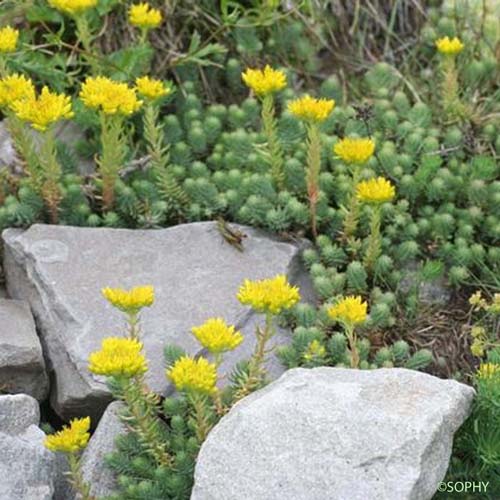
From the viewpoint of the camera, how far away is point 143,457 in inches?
129

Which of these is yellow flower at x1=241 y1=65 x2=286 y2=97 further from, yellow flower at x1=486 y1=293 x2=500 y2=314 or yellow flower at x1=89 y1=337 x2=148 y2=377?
yellow flower at x1=89 y1=337 x2=148 y2=377

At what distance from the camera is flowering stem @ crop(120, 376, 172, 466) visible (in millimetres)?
3172

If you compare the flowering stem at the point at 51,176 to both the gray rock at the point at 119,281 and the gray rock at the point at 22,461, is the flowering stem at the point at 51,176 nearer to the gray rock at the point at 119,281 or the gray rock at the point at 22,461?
the gray rock at the point at 119,281

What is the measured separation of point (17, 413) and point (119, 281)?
65 centimetres

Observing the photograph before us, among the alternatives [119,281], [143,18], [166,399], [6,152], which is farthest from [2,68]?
[166,399]

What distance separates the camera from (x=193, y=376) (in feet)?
9.87

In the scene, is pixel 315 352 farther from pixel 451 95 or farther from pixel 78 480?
pixel 451 95

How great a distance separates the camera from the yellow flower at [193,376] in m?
3.01

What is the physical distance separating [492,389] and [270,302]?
0.63m

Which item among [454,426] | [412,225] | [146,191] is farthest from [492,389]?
[146,191]

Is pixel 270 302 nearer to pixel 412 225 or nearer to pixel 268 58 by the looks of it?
pixel 412 225

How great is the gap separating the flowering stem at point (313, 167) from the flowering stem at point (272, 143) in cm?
12

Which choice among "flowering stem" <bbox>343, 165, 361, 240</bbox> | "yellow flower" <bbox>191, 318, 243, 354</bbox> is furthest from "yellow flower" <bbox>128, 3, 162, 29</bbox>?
"yellow flower" <bbox>191, 318, 243, 354</bbox>

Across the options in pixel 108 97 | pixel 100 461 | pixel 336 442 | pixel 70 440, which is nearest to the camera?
pixel 336 442
